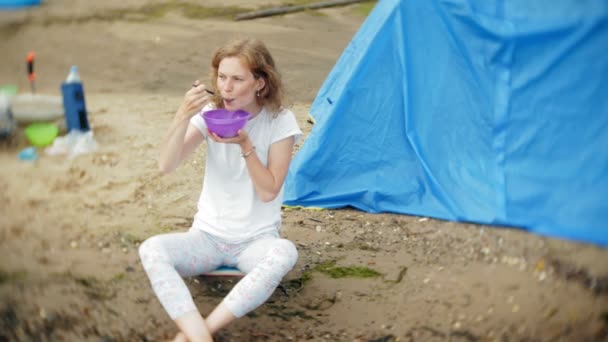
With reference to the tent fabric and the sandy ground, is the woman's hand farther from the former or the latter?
the tent fabric

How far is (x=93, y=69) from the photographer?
428 cm

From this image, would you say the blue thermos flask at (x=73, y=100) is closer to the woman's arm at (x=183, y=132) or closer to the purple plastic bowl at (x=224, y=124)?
the woman's arm at (x=183, y=132)

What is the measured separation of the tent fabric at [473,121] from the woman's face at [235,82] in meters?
0.92

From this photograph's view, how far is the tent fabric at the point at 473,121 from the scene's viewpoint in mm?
2396

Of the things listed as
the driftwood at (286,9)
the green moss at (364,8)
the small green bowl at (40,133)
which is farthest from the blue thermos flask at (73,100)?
the green moss at (364,8)

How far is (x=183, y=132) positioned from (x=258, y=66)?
0.95ft

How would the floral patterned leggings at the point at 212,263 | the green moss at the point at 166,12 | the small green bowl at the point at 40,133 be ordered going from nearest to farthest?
the floral patterned leggings at the point at 212,263
the small green bowl at the point at 40,133
the green moss at the point at 166,12

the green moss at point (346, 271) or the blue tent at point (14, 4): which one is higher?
the blue tent at point (14, 4)

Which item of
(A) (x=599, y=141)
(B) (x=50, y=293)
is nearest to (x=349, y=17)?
(A) (x=599, y=141)

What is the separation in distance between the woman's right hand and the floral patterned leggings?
1.19 feet

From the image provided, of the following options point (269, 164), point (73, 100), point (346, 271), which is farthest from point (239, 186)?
point (73, 100)

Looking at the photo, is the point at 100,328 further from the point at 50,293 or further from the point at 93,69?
the point at 93,69

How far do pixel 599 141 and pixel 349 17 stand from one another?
4.88 metres

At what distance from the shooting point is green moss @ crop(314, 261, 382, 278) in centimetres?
233
